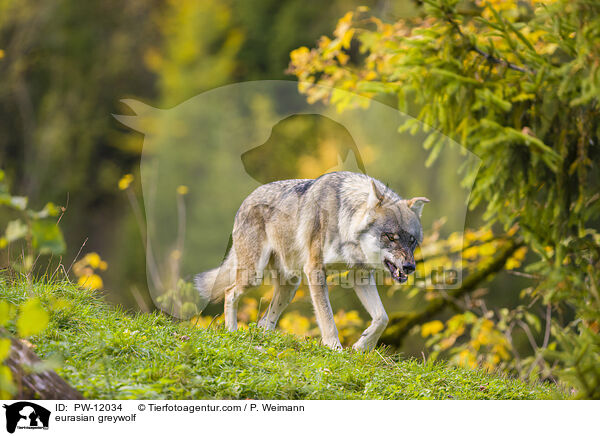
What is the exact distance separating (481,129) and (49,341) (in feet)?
12.8

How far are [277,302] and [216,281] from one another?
0.81 m

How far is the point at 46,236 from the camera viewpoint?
1949 millimetres

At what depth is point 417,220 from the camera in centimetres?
515

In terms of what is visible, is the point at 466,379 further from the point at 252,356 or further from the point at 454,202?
the point at 454,202

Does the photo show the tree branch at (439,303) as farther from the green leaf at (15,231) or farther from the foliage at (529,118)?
the green leaf at (15,231)

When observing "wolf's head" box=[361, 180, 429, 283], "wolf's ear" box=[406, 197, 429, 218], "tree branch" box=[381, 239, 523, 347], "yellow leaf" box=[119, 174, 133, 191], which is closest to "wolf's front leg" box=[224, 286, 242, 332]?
"wolf's head" box=[361, 180, 429, 283]

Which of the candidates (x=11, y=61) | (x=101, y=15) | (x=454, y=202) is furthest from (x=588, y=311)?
(x=101, y=15)

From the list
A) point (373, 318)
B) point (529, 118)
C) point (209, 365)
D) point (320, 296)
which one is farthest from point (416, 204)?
point (209, 365)

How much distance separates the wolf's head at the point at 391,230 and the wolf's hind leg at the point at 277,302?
1.06 meters

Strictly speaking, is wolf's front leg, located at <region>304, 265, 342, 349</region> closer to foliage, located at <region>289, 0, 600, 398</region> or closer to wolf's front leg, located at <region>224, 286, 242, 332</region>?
wolf's front leg, located at <region>224, 286, 242, 332</region>

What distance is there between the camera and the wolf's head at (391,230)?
16.3 ft

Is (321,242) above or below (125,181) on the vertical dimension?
below

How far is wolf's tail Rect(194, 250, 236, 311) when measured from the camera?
605cm
